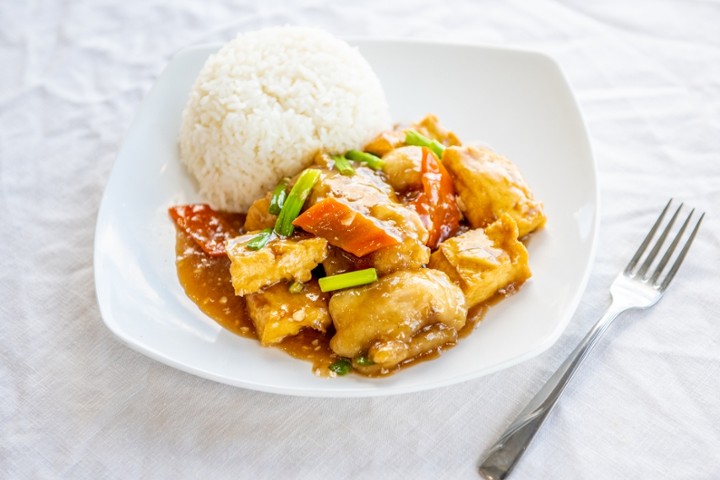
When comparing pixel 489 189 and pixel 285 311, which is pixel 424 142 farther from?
pixel 285 311

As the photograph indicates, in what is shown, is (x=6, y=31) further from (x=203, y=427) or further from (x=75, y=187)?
(x=203, y=427)

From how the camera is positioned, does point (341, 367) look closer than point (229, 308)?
Yes

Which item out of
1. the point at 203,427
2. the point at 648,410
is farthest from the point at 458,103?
the point at 203,427

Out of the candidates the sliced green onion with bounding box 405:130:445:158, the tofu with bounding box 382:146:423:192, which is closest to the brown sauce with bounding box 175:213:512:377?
the tofu with bounding box 382:146:423:192

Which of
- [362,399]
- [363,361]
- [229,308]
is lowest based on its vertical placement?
[362,399]

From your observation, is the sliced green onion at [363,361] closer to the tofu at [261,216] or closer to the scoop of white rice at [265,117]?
the tofu at [261,216]

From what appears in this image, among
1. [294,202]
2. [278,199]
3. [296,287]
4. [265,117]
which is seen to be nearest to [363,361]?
[296,287]

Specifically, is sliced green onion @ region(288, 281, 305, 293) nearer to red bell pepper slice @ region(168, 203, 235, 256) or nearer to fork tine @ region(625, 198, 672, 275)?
red bell pepper slice @ region(168, 203, 235, 256)
